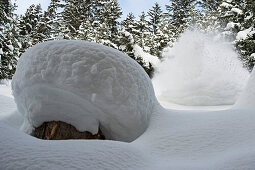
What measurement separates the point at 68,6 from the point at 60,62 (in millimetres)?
17769

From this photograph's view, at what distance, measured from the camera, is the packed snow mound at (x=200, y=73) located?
458cm

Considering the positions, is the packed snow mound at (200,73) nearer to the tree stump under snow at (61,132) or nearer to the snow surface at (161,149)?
the snow surface at (161,149)

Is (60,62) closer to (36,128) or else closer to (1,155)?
(36,128)

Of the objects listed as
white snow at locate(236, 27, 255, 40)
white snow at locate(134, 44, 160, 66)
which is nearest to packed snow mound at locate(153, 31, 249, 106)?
white snow at locate(134, 44, 160, 66)

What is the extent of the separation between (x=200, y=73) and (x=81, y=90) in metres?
6.09

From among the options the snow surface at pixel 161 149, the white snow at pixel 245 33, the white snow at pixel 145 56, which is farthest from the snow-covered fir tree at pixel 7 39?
the white snow at pixel 245 33

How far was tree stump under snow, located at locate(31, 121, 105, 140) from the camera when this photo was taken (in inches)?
57.2

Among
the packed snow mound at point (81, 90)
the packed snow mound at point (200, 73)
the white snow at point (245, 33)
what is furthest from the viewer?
the white snow at point (245, 33)

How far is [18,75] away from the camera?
1.64 m

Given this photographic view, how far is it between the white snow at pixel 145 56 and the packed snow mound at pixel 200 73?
1.20ft

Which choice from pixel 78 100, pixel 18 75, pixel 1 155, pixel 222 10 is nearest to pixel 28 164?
pixel 1 155

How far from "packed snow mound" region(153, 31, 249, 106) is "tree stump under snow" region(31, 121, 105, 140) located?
3.39m

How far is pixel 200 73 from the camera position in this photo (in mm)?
6777

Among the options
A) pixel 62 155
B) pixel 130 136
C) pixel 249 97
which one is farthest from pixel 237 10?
pixel 62 155
